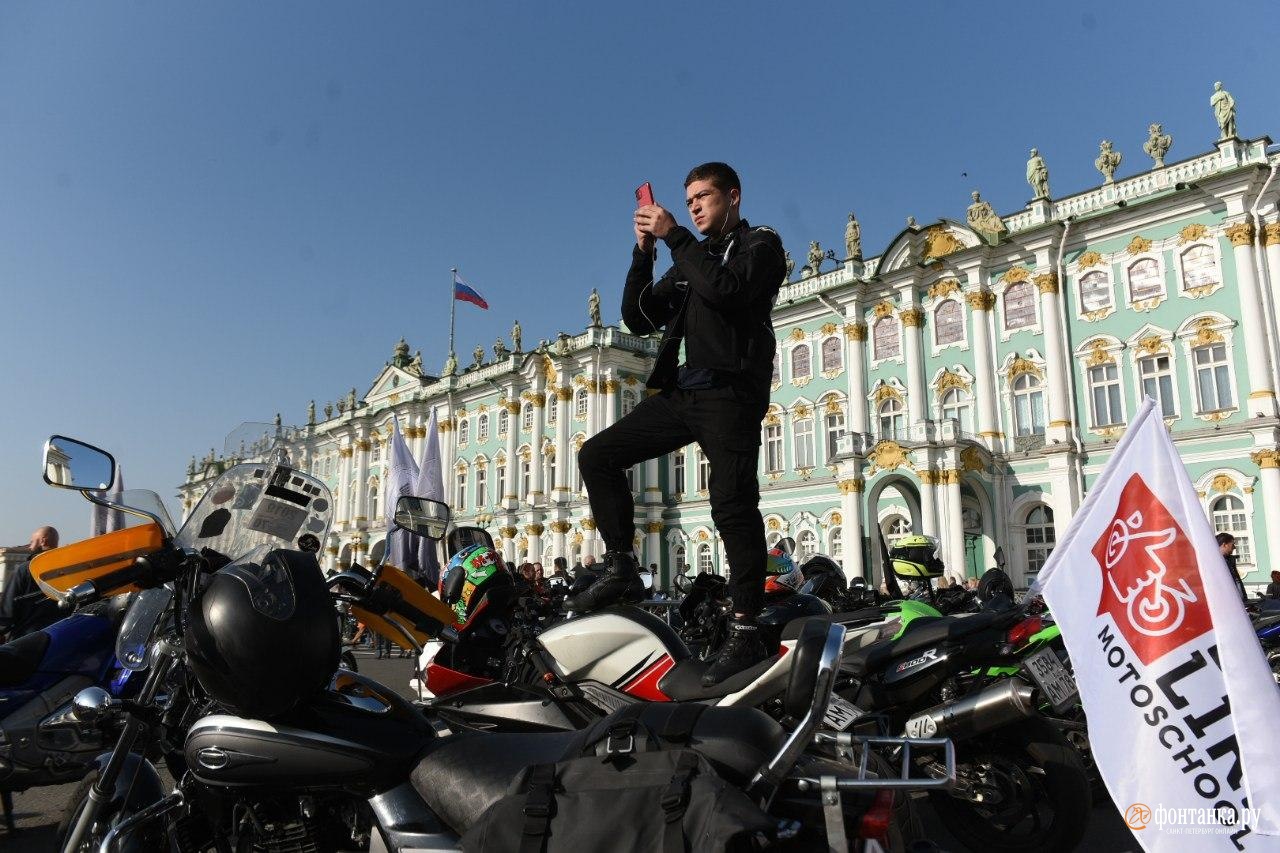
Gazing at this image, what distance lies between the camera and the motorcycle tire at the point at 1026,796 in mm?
3230

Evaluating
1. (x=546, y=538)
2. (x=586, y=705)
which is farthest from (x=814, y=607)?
(x=546, y=538)

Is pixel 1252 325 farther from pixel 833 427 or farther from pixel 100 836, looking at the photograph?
→ pixel 100 836

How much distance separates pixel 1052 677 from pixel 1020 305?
2452 centimetres

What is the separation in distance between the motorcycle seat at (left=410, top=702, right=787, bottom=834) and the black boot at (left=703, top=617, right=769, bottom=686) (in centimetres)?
106

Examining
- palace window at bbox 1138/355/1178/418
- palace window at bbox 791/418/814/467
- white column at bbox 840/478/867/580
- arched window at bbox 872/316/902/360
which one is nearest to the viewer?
palace window at bbox 1138/355/1178/418

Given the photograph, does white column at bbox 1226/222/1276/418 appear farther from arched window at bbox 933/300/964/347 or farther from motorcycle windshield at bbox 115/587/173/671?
motorcycle windshield at bbox 115/587/173/671

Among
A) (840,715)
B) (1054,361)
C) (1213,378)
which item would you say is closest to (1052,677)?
(840,715)

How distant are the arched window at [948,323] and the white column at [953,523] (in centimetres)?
465

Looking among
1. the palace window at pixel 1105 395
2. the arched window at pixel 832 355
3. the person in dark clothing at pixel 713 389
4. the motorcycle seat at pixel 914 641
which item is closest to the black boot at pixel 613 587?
the person in dark clothing at pixel 713 389

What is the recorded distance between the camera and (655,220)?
317 cm

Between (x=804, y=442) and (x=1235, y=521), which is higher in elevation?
(x=804, y=442)

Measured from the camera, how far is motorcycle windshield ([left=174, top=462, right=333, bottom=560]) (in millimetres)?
2809

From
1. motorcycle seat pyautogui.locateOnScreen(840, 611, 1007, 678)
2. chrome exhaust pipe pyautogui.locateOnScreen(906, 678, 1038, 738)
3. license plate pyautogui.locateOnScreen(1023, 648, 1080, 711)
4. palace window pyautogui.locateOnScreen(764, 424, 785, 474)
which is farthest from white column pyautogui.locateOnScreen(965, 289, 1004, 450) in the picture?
chrome exhaust pipe pyautogui.locateOnScreen(906, 678, 1038, 738)

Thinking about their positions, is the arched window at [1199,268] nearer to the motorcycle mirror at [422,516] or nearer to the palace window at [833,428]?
the palace window at [833,428]
